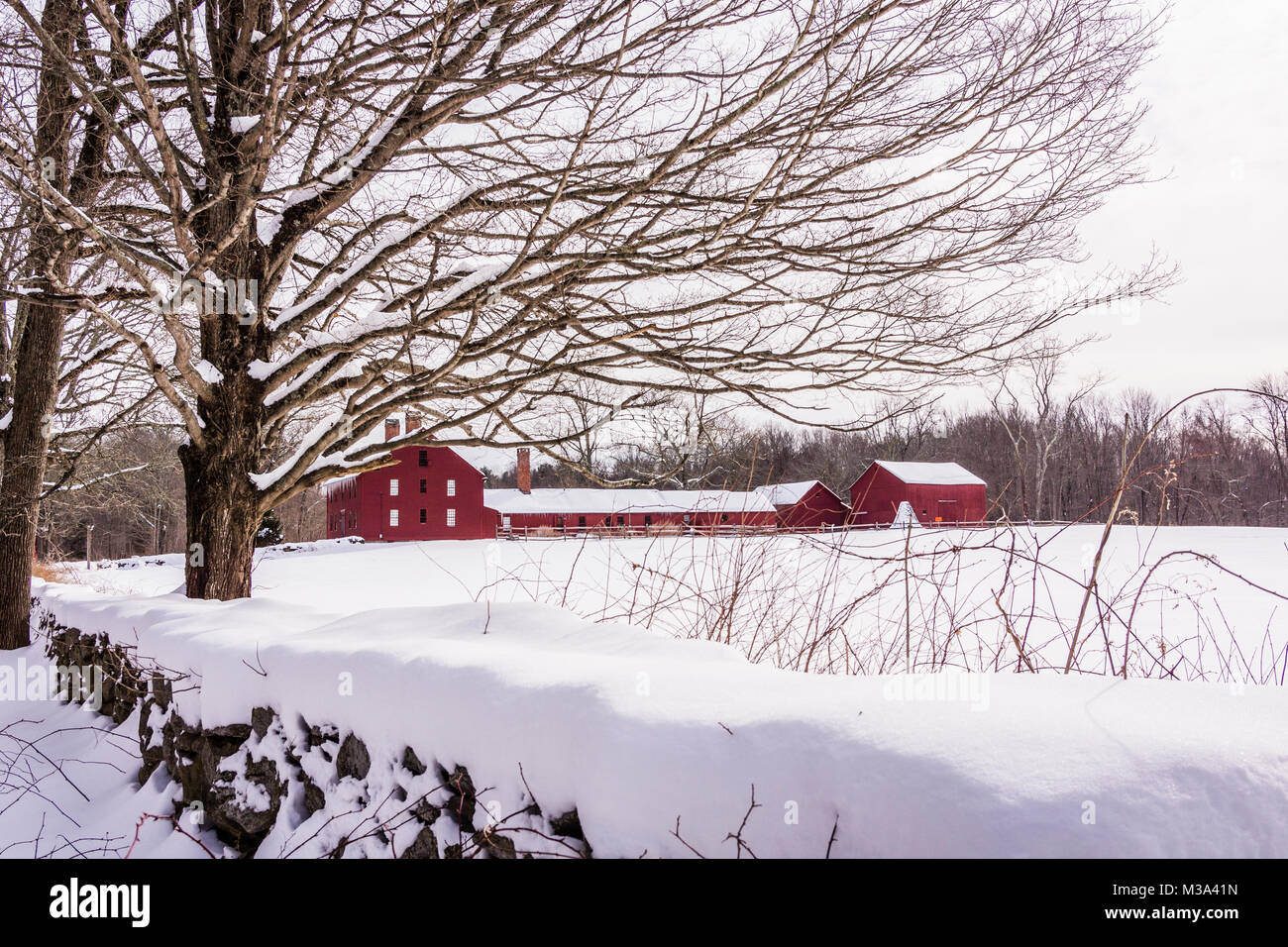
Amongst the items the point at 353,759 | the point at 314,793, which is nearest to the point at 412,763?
the point at 353,759

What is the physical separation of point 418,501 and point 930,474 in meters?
27.8

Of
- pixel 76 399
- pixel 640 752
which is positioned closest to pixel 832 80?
pixel 640 752

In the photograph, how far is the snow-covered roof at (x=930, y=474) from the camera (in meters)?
37.6

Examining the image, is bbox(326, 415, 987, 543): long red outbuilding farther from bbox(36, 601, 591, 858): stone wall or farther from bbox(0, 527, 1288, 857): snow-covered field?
bbox(0, 527, 1288, 857): snow-covered field

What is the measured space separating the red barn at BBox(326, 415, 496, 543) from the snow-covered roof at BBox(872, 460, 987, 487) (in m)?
22.3

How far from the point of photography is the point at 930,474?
3831 cm

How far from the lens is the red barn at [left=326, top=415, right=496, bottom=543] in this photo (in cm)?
3559

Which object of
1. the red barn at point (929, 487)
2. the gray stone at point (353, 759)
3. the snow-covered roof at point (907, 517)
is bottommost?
the gray stone at point (353, 759)

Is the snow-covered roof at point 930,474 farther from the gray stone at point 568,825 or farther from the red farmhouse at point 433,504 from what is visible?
the gray stone at point 568,825

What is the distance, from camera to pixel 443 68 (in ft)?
14.0

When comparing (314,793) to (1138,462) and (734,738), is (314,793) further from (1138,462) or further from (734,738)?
(1138,462)

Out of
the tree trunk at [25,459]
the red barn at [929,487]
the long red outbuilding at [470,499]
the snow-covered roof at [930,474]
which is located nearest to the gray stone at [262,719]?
the tree trunk at [25,459]

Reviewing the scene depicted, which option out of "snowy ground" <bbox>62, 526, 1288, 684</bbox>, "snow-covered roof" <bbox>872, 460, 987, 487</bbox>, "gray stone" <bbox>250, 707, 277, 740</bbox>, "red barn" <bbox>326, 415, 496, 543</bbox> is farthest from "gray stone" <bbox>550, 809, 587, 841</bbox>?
"snow-covered roof" <bbox>872, 460, 987, 487</bbox>

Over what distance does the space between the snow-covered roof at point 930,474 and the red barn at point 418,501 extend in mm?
22267
